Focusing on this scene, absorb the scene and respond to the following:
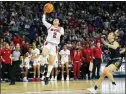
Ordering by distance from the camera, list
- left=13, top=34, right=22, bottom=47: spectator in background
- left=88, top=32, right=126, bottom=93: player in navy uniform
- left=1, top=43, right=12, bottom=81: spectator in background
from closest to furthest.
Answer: left=88, top=32, right=126, bottom=93: player in navy uniform, left=1, top=43, right=12, bottom=81: spectator in background, left=13, top=34, right=22, bottom=47: spectator in background

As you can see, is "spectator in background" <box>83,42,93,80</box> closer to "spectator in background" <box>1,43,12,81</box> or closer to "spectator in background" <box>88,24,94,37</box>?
"spectator in background" <box>1,43,12,81</box>

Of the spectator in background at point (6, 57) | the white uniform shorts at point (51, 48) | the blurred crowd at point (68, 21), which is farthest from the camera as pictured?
the blurred crowd at point (68, 21)

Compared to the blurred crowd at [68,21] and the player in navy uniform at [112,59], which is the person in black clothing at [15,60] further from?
the player in navy uniform at [112,59]

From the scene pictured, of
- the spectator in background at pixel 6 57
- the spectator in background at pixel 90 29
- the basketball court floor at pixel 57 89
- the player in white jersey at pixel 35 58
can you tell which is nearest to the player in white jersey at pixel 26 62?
the player in white jersey at pixel 35 58

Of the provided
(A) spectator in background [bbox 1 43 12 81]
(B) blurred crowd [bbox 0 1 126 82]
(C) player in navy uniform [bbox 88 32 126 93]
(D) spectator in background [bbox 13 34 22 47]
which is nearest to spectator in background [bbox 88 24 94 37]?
(B) blurred crowd [bbox 0 1 126 82]

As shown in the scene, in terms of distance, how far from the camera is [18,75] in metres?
20.7

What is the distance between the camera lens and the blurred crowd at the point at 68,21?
24672 millimetres

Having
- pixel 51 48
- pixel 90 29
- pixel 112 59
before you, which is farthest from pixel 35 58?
pixel 112 59

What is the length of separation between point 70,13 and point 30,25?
3.91 metres

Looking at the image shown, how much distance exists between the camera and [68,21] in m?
27.4

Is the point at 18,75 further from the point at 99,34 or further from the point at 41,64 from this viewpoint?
the point at 99,34

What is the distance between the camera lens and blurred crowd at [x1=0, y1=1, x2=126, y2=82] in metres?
24.7

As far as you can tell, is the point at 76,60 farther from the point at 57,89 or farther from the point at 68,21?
the point at 68,21

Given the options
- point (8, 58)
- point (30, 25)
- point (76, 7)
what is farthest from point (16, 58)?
point (76, 7)
